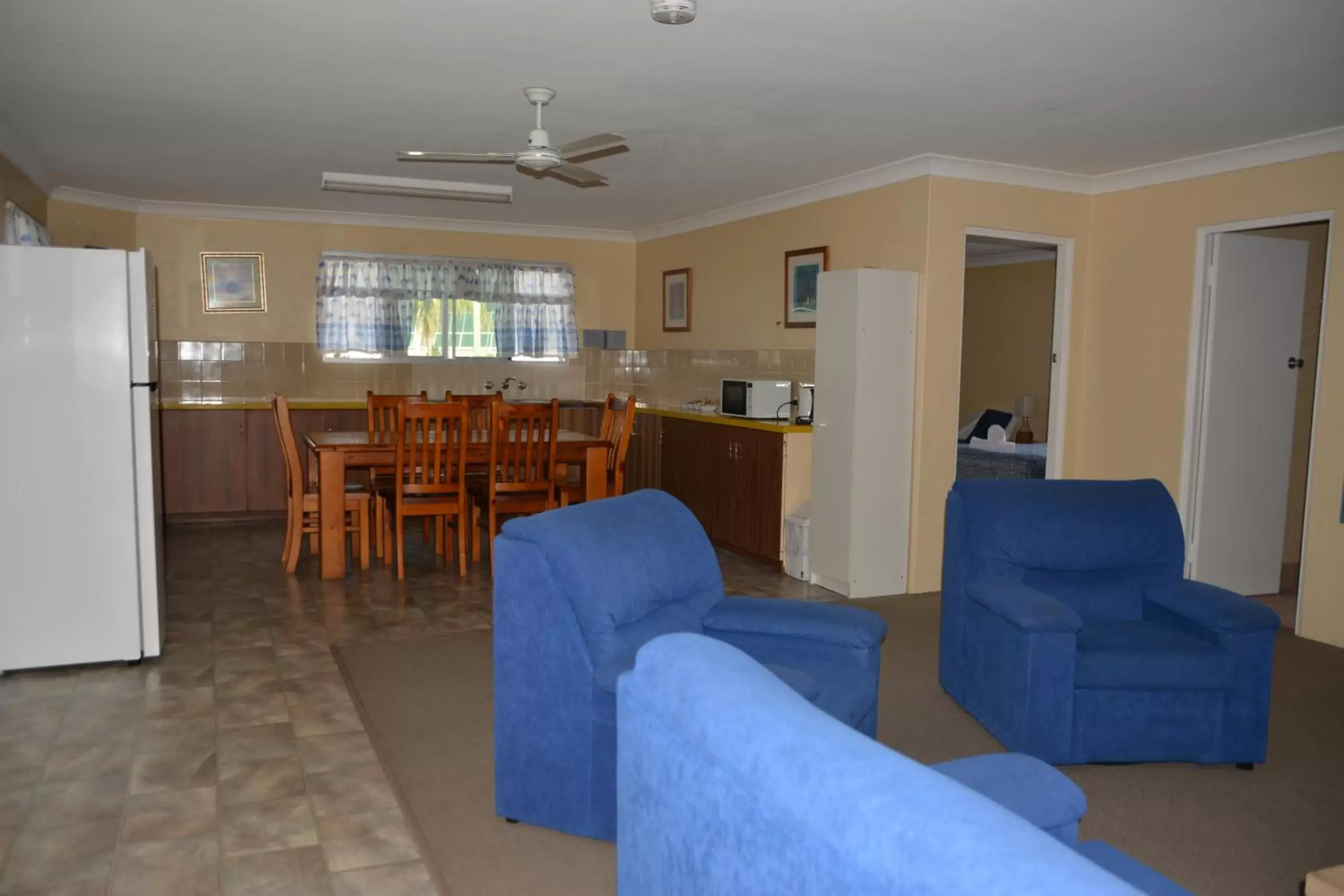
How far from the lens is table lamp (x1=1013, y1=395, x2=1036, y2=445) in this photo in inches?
301

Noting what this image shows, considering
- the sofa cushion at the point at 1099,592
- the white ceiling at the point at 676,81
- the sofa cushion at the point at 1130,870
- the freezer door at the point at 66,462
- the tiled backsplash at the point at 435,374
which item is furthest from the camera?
the tiled backsplash at the point at 435,374

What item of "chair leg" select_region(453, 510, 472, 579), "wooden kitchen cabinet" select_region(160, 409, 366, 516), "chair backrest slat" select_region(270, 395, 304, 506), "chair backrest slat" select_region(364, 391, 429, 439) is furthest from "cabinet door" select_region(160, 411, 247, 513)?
"chair leg" select_region(453, 510, 472, 579)

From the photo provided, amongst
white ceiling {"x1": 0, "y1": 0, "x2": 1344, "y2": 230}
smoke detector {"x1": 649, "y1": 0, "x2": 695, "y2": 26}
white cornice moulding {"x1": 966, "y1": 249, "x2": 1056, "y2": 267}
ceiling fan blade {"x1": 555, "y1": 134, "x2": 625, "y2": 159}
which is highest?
white ceiling {"x1": 0, "y1": 0, "x2": 1344, "y2": 230}

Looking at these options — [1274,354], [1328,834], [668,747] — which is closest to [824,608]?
[1328,834]

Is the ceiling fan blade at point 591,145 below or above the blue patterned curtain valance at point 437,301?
above

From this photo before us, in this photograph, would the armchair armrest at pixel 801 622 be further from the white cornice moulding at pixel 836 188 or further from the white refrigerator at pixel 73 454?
the white cornice moulding at pixel 836 188

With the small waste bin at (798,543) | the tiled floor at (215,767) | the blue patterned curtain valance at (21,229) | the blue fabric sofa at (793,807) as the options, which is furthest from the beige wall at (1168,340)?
the blue patterned curtain valance at (21,229)

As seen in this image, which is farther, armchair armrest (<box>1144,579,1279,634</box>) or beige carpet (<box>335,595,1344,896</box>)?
armchair armrest (<box>1144,579,1279,634</box>)

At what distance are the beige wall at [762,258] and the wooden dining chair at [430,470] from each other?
2.26 m

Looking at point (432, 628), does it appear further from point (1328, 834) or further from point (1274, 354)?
point (1274, 354)

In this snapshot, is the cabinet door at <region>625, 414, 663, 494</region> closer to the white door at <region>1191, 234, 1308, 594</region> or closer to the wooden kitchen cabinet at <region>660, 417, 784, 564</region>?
the wooden kitchen cabinet at <region>660, 417, 784, 564</region>

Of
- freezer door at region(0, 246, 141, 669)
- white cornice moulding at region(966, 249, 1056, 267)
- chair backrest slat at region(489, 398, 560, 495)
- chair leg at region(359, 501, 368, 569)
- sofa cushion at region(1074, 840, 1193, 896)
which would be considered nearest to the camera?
sofa cushion at region(1074, 840, 1193, 896)

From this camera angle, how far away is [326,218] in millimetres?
7594

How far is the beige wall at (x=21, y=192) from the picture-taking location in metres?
5.07
